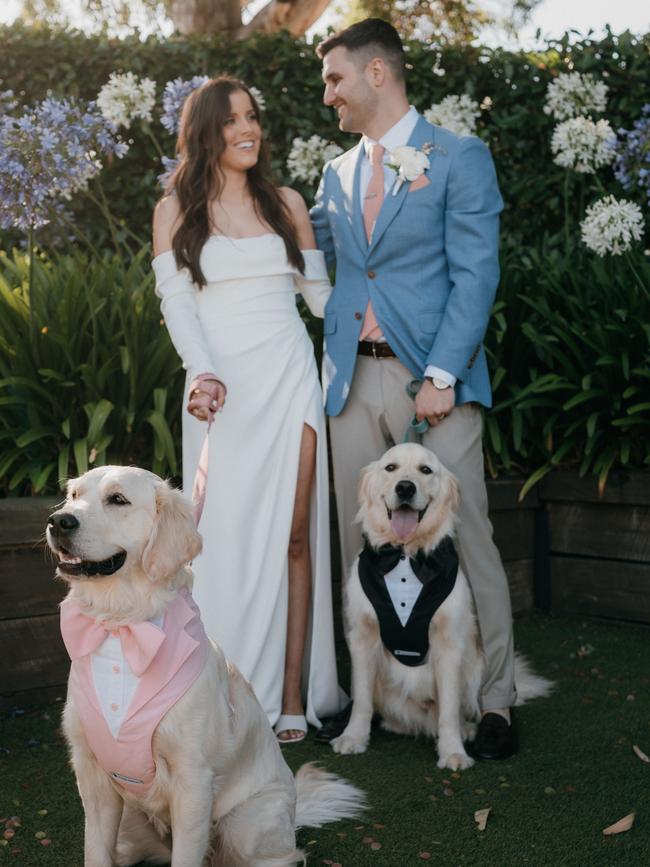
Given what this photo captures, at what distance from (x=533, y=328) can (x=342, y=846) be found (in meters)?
2.92

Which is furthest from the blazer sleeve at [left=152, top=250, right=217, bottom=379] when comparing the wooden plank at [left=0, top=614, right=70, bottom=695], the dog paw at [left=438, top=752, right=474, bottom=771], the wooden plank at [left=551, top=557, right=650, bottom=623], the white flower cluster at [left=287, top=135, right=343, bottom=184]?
the wooden plank at [left=551, top=557, right=650, bottom=623]

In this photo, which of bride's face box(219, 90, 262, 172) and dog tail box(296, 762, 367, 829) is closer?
dog tail box(296, 762, 367, 829)

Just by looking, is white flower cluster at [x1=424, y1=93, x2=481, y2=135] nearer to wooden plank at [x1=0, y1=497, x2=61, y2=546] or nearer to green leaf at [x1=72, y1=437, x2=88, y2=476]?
green leaf at [x1=72, y1=437, x2=88, y2=476]

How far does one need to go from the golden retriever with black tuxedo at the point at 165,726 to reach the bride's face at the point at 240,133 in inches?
67.2

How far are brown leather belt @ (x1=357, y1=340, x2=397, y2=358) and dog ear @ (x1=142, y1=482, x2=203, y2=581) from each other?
1501 millimetres

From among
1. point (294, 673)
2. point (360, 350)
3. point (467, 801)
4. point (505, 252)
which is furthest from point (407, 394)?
point (505, 252)

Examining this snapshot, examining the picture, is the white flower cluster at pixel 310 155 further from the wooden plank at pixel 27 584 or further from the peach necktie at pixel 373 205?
the wooden plank at pixel 27 584

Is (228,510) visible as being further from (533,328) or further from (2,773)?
(533,328)

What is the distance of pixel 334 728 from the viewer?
3518mm

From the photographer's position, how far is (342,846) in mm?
2660

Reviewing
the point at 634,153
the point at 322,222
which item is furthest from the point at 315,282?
the point at 634,153

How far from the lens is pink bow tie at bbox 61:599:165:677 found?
7.07ft

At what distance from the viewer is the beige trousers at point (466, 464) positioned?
353 centimetres

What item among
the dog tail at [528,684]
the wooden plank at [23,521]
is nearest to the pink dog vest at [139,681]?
the wooden plank at [23,521]
